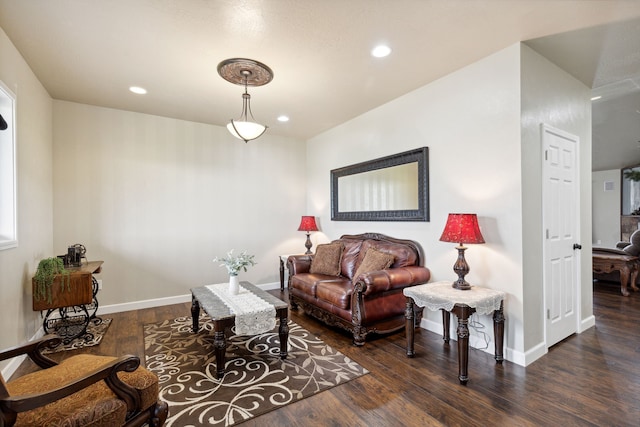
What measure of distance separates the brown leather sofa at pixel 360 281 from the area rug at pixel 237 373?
409 millimetres

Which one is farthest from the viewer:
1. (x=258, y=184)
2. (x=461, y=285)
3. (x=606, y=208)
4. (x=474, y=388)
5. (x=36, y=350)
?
Answer: (x=606, y=208)

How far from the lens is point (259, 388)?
7.38ft

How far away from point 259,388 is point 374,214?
8.78ft

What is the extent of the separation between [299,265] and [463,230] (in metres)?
2.36

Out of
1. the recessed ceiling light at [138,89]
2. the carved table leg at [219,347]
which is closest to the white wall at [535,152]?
the carved table leg at [219,347]

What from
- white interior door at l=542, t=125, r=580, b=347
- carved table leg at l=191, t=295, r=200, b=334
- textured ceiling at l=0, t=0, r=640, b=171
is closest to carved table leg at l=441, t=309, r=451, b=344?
white interior door at l=542, t=125, r=580, b=347

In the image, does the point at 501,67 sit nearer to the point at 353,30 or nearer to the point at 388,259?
the point at 353,30

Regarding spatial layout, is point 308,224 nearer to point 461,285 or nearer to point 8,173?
point 461,285

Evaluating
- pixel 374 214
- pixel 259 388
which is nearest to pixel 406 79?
pixel 374 214

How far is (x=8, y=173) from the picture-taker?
8.41 feet

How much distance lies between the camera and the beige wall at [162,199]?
13.0ft

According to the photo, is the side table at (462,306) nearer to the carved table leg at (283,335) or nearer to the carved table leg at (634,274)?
the carved table leg at (283,335)

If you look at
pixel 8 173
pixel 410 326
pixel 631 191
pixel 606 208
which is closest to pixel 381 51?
pixel 410 326

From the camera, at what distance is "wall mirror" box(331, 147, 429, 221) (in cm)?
353
